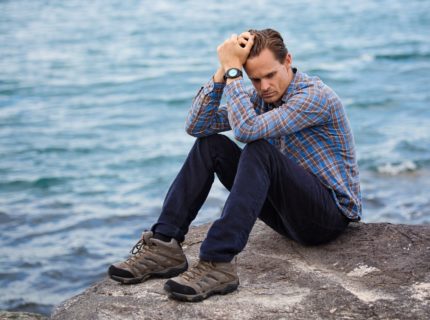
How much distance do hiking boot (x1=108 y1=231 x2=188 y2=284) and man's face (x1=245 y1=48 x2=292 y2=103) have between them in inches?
43.7

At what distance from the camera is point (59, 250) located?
28.1 ft

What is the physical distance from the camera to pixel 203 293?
14.2 ft

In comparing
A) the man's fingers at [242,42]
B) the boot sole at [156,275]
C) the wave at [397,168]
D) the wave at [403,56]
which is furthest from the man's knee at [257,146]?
the wave at [403,56]

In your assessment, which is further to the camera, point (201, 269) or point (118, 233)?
point (118, 233)

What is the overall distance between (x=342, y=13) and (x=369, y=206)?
69.2 feet

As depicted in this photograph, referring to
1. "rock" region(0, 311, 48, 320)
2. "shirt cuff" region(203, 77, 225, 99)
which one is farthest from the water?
"shirt cuff" region(203, 77, 225, 99)

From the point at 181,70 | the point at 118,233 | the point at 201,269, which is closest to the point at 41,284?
the point at 118,233

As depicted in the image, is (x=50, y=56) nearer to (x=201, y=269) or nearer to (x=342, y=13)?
(x=342, y=13)

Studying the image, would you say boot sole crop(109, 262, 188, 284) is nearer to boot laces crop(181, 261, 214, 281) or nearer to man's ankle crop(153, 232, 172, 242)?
man's ankle crop(153, 232, 172, 242)

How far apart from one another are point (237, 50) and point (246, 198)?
98cm

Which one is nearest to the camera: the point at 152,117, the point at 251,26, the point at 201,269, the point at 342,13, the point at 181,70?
the point at 201,269

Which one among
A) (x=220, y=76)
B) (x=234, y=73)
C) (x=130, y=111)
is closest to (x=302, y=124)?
(x=234, y=73)

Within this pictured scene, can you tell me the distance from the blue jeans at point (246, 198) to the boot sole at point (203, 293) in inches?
6.3

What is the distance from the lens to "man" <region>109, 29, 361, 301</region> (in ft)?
14.3
